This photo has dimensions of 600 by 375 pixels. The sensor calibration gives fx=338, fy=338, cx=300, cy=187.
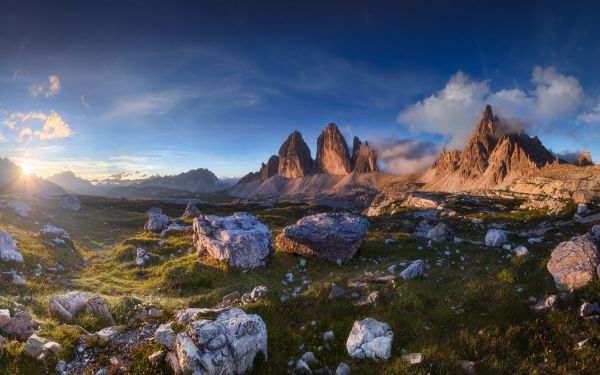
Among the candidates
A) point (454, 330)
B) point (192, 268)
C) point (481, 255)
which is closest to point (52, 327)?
point (192, 268)

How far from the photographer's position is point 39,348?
10398mm

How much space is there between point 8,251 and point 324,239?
771 inches

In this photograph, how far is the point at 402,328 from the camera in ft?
39.5

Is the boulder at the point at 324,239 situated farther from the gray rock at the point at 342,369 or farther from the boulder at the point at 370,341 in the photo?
the gray rock at the point at 342,369

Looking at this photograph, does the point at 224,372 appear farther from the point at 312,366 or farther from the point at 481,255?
the point at 481,255

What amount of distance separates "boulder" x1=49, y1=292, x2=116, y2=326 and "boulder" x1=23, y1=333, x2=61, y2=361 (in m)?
3.04

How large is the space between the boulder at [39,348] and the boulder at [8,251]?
1249cm

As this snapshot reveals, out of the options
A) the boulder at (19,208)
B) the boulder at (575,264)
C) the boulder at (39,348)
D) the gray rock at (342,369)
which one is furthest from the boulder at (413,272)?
the boulder at (19,208)

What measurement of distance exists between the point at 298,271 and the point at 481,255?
476 inches

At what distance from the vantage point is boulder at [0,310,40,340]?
1127 centimetres

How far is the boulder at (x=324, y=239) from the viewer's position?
24250 millimetres

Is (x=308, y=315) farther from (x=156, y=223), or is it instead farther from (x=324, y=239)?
(x=156, y=223)

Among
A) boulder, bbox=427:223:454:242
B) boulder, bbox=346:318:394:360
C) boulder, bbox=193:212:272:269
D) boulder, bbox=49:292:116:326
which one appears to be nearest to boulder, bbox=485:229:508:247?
boulder, bbox=427:223:454:242

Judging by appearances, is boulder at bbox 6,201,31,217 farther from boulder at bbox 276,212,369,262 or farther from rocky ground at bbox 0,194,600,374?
boulder at bbox 276,212,369,262
